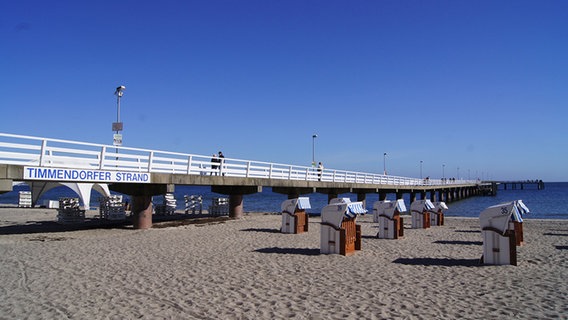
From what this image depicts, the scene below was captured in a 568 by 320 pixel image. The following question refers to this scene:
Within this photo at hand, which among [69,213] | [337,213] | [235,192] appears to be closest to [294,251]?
[337,213]

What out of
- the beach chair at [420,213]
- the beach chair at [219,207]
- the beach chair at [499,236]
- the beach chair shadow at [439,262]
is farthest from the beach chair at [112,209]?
the beach chair at [499,236]

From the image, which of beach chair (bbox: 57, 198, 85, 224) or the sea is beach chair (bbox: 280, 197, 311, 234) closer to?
beach chair (bbox: 57, 198, 85, 224)

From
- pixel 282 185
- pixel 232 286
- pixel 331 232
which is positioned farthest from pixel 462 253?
pixel 282 185

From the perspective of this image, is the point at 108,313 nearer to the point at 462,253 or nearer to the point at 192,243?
the point at 192,243

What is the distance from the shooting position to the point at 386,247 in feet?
38.9

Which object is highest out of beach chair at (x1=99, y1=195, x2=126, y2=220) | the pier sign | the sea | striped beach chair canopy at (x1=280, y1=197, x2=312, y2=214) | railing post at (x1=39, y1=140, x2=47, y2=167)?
railing post at (x1=39, y1=140, x2=47, y2=167)

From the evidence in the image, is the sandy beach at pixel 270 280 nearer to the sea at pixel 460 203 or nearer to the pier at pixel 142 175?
the pier at pixel 142 175


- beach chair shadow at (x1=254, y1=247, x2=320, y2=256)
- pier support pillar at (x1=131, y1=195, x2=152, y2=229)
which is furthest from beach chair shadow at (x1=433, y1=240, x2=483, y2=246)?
pier support pillar at (x1=131, y1=195, x2=152, y2=229)

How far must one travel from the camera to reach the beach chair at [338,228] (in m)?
10.3

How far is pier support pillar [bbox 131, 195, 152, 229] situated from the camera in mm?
16125

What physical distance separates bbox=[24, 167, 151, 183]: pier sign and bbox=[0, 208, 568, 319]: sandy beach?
1870 mm

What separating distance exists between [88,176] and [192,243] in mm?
3897

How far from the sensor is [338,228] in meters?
10.3

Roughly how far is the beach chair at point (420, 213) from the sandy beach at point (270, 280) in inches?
164
